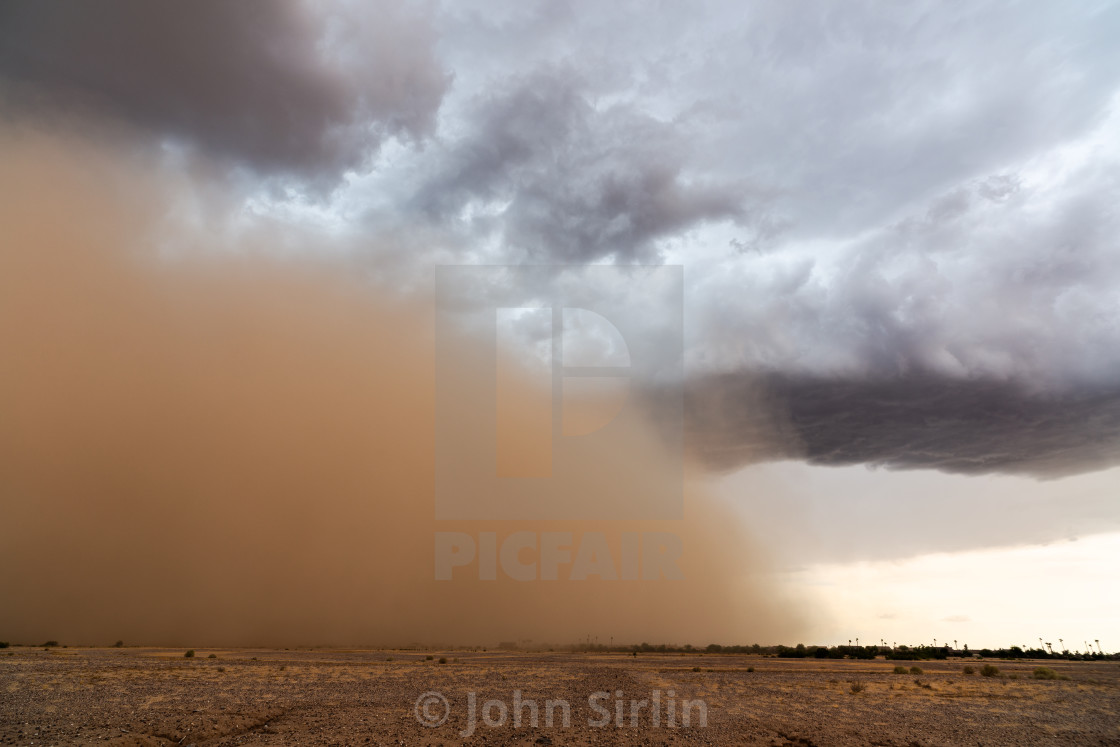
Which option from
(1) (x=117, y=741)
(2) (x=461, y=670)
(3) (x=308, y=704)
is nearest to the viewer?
(1) (x=117, y=741)

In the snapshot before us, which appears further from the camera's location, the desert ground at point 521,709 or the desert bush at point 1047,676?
the desert bush at point 1047,676

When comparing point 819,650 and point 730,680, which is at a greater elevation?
point 730,680

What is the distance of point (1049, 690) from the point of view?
30094mm

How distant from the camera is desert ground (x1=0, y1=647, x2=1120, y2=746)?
1762cm

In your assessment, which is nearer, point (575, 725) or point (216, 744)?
point (216, 744)

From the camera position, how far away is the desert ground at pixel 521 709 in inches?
694

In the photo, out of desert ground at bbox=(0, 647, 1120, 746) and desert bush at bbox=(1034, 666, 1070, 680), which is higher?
desert ground at bbox=(0, 647, 1120, 746)

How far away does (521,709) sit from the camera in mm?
21875

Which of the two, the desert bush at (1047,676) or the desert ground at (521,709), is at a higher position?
the desert ground at (521,709)

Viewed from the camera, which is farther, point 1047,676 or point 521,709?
point 1047,676

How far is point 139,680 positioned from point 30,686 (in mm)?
4263

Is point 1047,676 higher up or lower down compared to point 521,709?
lower down

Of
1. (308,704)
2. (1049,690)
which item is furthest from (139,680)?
(1049,690)

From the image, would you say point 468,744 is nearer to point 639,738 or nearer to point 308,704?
point 639,738
